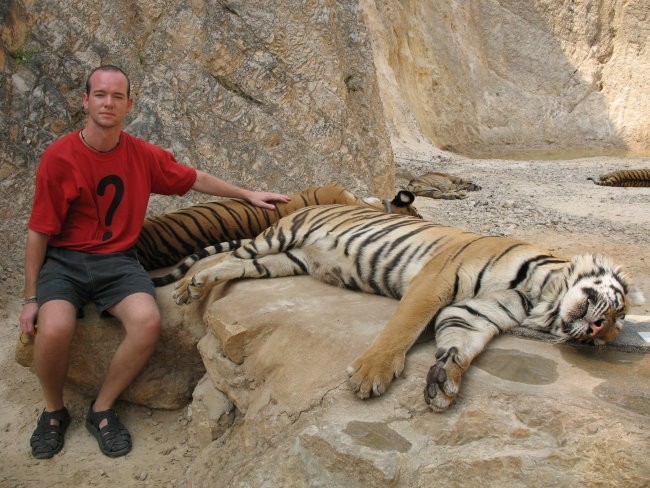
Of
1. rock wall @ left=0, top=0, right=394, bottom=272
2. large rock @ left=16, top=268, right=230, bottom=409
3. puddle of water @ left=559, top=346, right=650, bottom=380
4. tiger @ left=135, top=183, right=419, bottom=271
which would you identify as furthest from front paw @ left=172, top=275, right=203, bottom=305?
rock wall @ left=0, top=0, right=394, bottom=272

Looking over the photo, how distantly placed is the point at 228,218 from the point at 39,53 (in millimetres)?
2208

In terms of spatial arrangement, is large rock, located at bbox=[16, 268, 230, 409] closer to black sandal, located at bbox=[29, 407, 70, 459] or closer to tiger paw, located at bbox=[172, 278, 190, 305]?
tiger paw, located at bbox=[172, 278, 190, 305]

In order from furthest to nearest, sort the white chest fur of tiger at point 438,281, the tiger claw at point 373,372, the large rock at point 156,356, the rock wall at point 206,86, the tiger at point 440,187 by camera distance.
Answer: the tiger at point 440,187, the rock wall at point 206,86, the large rock at point 156,356, the white chest fur of tiger at point 438,281, the tiger claw at point 373,372

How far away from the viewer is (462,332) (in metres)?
2.54

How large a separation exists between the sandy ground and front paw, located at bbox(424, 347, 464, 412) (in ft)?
4.90

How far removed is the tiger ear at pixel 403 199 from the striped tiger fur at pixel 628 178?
22.7 feet

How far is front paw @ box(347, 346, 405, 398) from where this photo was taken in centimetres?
232

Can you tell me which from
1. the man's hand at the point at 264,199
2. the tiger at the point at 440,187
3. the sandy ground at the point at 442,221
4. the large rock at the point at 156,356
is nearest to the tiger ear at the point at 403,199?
the man's hand at the point at 264,199

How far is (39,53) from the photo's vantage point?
203 inches

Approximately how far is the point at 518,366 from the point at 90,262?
219 cm

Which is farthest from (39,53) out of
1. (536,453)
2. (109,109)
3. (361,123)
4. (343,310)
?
(536,453)

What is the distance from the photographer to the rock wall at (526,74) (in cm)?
1712

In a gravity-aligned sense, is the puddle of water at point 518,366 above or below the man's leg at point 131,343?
above

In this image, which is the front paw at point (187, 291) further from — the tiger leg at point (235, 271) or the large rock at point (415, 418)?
the large rock at point (415, 418)
